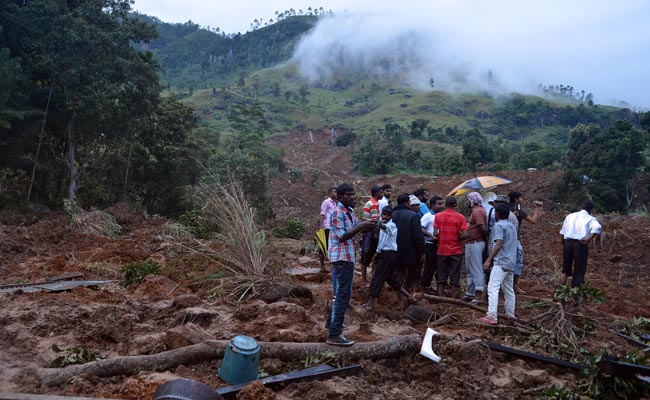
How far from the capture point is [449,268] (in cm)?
624

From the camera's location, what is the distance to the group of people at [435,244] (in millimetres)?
4449

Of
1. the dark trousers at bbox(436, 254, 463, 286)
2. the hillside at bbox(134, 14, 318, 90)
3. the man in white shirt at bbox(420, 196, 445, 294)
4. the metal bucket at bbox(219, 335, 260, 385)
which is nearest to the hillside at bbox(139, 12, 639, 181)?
the hillside at bbox(134, 14, 318, 90)

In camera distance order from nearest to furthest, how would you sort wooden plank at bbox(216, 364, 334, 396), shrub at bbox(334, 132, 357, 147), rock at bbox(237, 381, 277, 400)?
rock at bbox(237, 381, 277, 400)
wooden plank at bbox(216, 364, 334, 396)
shrub at bbox(334, 132, 357, 147)

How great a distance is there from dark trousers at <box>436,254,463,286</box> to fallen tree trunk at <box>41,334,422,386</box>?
1.84 metres

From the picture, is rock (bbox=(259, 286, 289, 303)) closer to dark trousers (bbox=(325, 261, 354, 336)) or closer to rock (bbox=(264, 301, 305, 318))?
rock (bbox=(264, 301, 305, 318))

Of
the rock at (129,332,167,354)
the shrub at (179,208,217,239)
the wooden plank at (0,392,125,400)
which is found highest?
the wooden plank at (0,392,125,400)

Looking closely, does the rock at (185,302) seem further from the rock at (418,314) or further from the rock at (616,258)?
the rock at (616,258)

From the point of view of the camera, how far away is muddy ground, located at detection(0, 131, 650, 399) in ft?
13.0

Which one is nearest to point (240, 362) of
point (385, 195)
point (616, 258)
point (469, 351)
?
point (469, 351)

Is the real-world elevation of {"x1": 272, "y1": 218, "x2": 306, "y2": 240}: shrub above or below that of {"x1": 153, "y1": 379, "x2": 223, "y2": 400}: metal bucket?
below

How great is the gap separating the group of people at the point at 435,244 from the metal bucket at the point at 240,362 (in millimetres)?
842

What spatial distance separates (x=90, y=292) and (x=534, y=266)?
853cm

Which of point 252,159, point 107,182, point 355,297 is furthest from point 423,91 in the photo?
point 355,297

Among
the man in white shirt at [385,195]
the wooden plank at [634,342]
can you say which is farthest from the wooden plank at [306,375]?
the wooden plank at [634,342]
